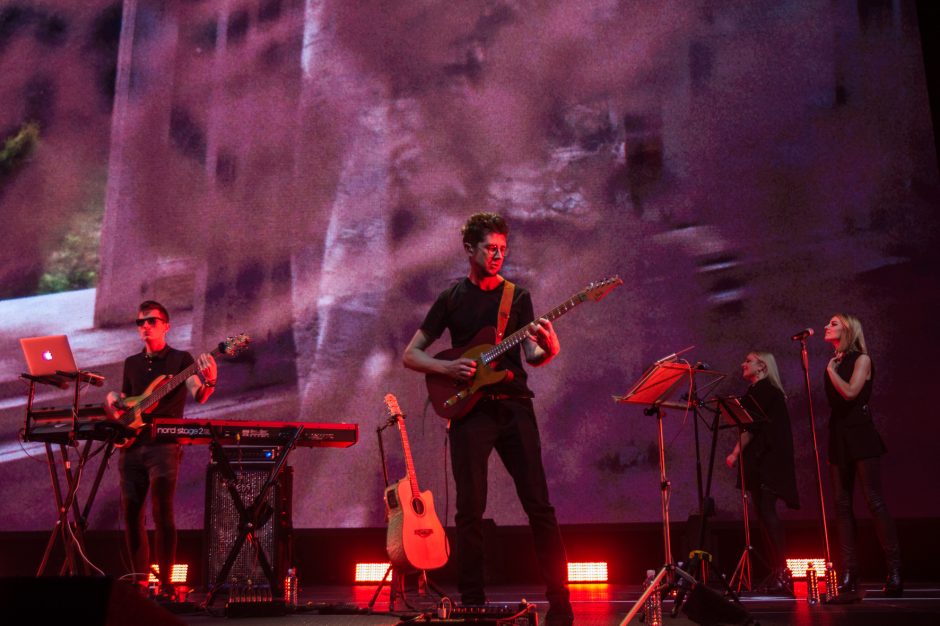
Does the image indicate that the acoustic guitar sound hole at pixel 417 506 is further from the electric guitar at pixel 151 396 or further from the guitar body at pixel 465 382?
→ the guitar body at pixel 465 382

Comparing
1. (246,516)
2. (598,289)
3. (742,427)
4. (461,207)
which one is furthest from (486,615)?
(461,207)

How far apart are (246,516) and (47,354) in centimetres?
159

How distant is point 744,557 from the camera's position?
5.65 meters

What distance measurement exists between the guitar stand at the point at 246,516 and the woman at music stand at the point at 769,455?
3.14m

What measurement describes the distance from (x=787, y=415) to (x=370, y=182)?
3.81m

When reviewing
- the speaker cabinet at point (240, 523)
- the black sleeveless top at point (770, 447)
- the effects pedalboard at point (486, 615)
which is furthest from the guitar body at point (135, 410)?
the black sleeveless top at point (770, 447)

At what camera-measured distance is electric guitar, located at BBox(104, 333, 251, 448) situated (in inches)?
201

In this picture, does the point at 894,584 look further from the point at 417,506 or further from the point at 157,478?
the point at 157,478

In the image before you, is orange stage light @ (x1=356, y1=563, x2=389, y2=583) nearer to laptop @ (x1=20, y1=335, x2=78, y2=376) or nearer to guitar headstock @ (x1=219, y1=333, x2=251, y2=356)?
guitar headstock @ (x1=219, y1=333, x2=251, y2=356)

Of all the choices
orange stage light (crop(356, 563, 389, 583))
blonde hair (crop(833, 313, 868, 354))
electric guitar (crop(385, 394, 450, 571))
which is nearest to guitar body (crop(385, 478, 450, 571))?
electric guitar (crop(385, 394, 450, 571))

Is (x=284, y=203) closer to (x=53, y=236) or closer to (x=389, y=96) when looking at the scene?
(x=389, y=96)

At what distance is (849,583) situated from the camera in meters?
5.06

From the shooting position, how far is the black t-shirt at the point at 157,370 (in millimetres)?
5405

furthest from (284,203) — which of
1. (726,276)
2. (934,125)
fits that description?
(934,125)
